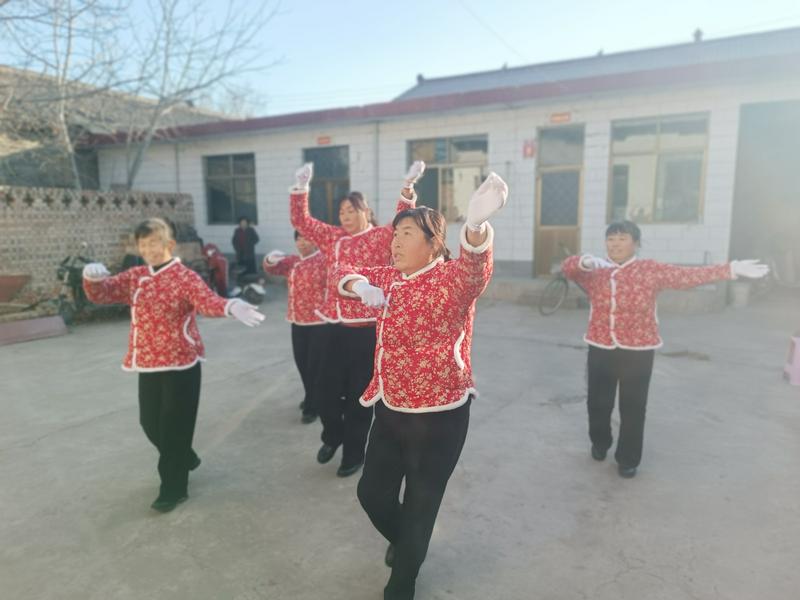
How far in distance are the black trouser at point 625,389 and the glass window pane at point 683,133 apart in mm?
7229

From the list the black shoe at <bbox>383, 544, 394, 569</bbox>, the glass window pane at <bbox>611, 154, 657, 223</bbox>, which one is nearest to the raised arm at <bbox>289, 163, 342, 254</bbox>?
the black shoe at <bbox>383, 544, 394, 569</bbox>

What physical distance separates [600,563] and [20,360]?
6432 mm

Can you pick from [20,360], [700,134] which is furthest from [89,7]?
[700,134]

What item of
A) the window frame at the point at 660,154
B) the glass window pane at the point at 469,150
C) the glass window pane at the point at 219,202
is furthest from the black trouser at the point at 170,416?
the glass window pane at the point at 219,202

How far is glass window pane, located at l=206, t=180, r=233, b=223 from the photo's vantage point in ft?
45.6

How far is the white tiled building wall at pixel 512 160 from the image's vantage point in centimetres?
897

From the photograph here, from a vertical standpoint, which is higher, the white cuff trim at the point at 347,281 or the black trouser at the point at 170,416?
the white cuff trim at the point at 347,281

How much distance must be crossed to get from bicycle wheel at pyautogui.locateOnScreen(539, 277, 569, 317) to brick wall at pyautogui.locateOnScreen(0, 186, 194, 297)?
732cm

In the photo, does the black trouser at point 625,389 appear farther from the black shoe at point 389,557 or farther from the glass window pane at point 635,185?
the glass window pane at point 635,185

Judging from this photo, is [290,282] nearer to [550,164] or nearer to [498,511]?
[498,511]

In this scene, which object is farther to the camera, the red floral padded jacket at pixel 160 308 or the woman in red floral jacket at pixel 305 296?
the woman in red floral jacket at pixel 305 296

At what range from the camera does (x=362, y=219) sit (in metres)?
3.44

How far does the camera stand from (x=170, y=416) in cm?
299

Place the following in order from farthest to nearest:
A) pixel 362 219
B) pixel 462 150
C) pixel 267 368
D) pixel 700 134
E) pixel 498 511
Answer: pixel 462 150
pixel 700 134
pixel 267 368
pixel 362 219
pixel 498 511
